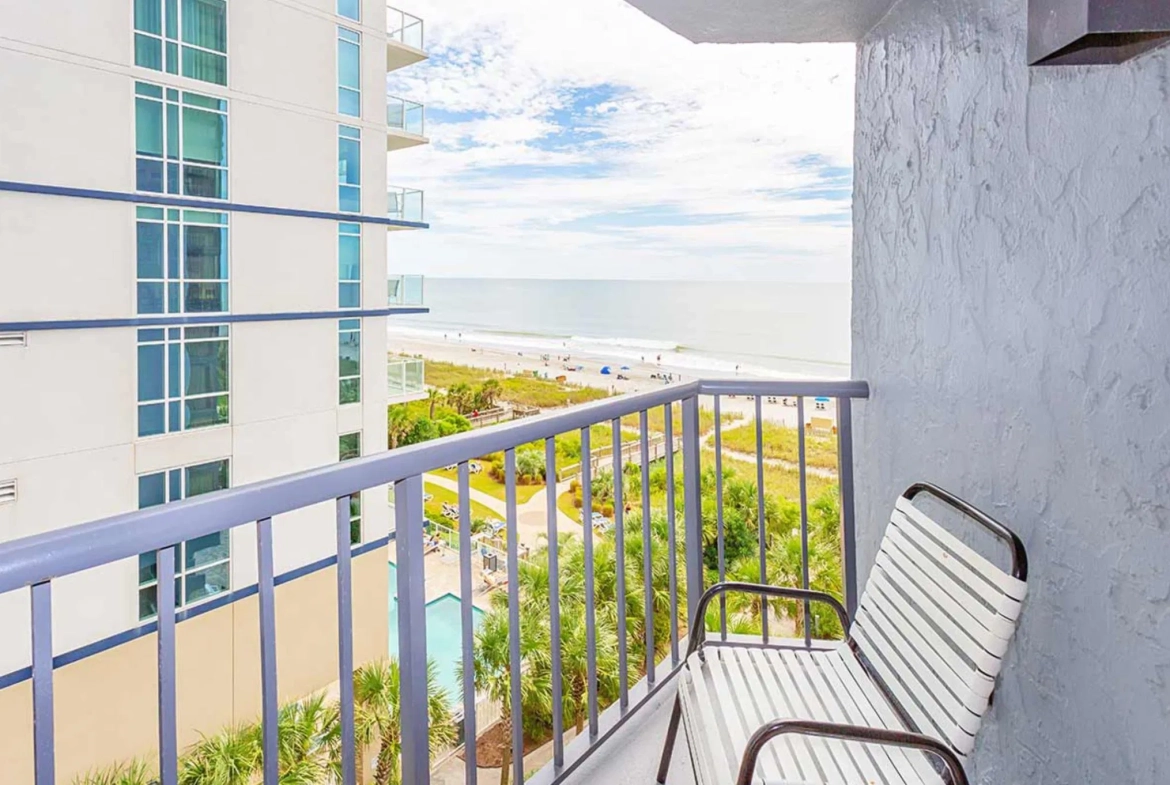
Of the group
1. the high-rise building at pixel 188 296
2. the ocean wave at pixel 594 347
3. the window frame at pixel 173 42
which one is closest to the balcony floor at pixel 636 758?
the high-rise building at pixel 188 296

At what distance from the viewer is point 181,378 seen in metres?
4.21

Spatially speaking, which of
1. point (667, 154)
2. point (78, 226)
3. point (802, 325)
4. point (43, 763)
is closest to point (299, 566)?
point (78, 226)

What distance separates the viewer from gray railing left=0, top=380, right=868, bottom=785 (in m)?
0.68

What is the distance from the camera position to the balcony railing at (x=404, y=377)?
547 cm

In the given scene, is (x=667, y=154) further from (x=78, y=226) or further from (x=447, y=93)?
(x=78, y=226)

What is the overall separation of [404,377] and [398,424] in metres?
0.45

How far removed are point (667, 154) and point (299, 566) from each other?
352 inches

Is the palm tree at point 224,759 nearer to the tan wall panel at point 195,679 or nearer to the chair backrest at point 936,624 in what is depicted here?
the tan wall panel at point 195,679

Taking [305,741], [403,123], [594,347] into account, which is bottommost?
[305,741]

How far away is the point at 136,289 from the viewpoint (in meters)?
3.89

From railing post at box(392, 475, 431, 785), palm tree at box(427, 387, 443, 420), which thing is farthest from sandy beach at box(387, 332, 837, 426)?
railing post at box(392, 475, 431, 785)

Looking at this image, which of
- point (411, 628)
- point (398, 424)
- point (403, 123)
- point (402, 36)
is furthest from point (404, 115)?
point (411, 628)

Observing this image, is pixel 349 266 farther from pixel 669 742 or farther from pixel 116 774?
pixel 669 742

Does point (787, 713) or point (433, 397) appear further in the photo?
point (433, 397)
